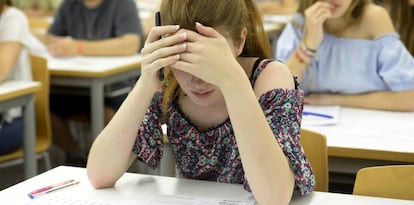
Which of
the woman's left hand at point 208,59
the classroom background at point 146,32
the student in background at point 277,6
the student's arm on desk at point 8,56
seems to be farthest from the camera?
the student in background at point 277,6

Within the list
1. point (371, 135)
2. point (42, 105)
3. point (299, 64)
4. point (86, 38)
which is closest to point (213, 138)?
point (371, 135)

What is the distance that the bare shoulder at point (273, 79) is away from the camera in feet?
5.19

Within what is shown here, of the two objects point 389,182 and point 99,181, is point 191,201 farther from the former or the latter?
point 389,182

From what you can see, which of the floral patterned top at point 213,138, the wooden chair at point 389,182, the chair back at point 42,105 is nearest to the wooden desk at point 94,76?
the chair back at point 42,105

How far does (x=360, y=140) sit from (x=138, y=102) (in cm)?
82

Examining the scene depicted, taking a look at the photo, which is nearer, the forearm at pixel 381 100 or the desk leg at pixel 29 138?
the forearm at pixel 381 100

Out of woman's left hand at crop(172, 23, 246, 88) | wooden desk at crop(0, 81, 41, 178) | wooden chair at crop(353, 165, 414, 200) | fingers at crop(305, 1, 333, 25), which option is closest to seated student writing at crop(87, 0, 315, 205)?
woman's left hand at crop(172, 23, 246, 88)

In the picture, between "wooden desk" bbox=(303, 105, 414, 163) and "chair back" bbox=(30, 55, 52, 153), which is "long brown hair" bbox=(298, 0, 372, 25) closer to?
"wooden desk" bbox=(303, 105, 414, 163)

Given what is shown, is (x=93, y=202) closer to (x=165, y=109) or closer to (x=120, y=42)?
(x=165, y=109)

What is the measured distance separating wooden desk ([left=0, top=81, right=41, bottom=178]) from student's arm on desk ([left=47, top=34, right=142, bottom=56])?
77cm

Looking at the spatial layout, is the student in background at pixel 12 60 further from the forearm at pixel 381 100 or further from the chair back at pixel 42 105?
the forearm at pixel 381 100

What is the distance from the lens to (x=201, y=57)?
136 centimetres

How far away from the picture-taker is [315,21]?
2.54 metres

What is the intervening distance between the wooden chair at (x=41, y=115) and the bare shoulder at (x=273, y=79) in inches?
65.1
